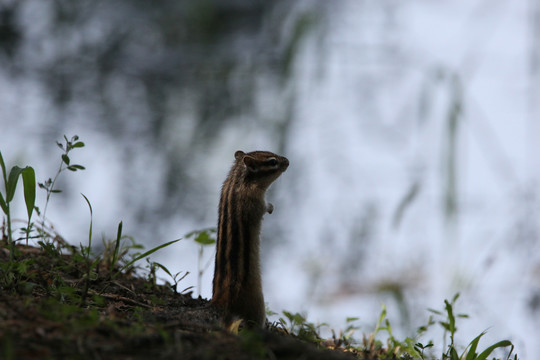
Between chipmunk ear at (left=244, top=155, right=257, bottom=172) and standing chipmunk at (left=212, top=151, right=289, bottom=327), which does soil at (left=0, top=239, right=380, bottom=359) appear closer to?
standing chipmunk at (left=212, top=151, right=289, bottom=327)

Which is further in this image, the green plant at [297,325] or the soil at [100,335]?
the green plant at [297,325]

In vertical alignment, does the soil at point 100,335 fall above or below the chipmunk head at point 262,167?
below

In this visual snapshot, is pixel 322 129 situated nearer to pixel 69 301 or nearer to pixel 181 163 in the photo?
pixel 181 163

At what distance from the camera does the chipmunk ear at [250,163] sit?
436 centimetres

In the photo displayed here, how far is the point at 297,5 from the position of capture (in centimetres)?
1070

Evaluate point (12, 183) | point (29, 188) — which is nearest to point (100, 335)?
point (12, 183)

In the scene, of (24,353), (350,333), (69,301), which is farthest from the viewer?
(350,333)

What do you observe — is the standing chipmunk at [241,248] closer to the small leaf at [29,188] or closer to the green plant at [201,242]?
the green plant at [201,242]

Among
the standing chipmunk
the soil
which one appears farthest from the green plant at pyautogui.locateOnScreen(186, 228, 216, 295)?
the soil

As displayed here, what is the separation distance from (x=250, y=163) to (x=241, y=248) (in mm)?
955

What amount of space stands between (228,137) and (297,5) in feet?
10.1

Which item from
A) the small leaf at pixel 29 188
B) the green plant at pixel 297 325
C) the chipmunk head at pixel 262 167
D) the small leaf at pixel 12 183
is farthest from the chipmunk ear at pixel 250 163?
the small leaf at pixel 12 183

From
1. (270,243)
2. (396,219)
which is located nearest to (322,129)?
(270,243)

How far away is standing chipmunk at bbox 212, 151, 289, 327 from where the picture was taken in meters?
3.42
